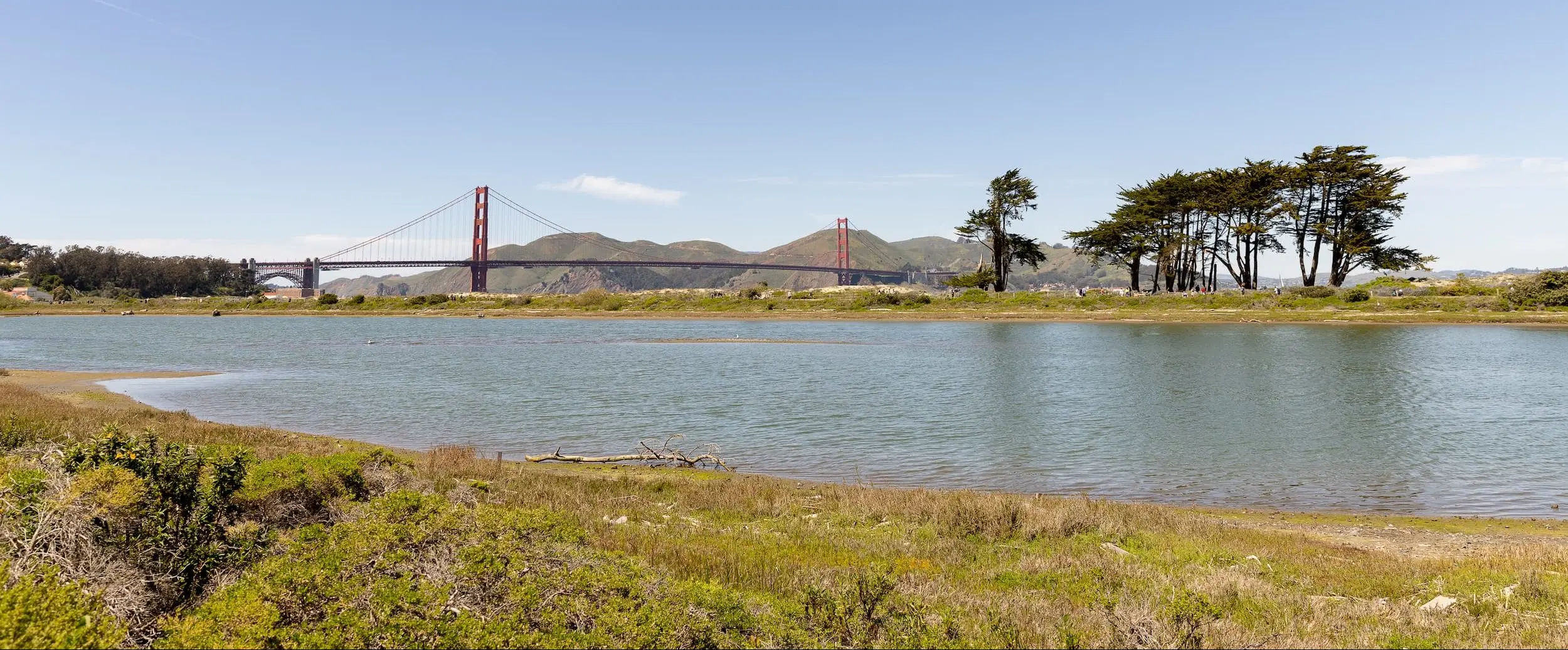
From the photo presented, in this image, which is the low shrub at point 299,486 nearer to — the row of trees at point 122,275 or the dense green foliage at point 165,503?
the dense green foliage at point 165,503

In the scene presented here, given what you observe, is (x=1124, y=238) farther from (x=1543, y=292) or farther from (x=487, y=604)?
(x=487, y=604)

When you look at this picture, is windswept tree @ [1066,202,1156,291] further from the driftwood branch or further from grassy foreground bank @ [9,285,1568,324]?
the driftwood branch

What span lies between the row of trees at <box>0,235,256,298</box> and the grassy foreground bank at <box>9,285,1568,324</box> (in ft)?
40.0

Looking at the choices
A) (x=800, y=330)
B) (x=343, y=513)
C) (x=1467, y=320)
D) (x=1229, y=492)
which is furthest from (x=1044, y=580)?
(x=1467, y=320)

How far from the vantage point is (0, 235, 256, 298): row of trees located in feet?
469

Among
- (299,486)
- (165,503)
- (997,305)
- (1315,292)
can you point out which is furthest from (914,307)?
(165,503)

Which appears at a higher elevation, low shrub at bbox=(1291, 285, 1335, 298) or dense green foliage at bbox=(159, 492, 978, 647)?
low shrub at bbox=(1291, 285, 1335, 298)

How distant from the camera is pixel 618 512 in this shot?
11523 mm

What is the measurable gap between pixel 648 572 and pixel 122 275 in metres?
181

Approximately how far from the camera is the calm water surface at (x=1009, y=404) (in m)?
16.5

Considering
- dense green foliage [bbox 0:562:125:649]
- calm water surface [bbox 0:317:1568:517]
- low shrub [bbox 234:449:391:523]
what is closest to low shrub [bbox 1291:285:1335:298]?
calm water surface [bbox 0:317:1568:517]

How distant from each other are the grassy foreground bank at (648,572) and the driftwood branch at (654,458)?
17.9 ft

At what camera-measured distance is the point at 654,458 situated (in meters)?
17.5

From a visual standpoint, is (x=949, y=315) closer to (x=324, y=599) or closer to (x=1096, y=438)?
(x=1096, y=438)
